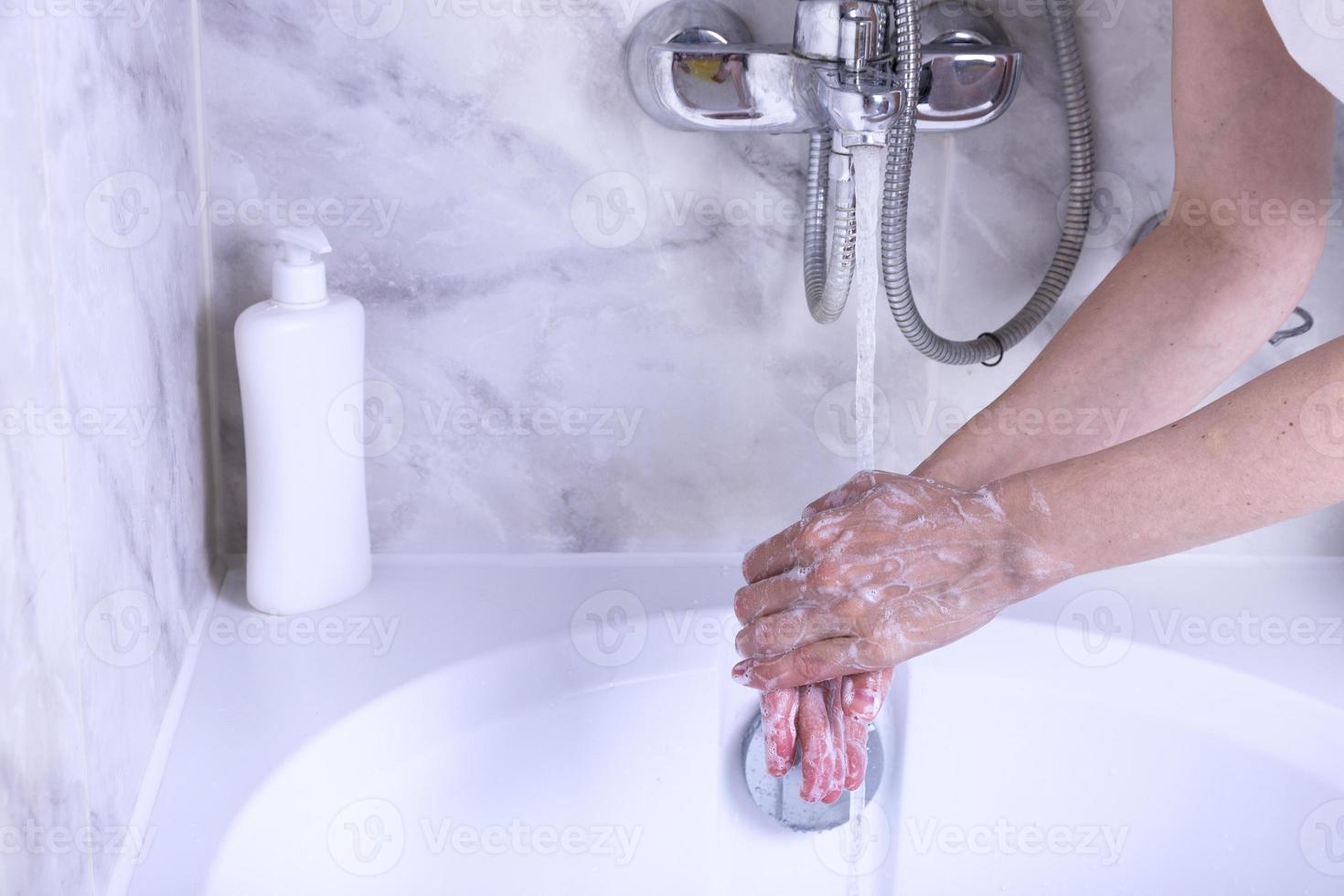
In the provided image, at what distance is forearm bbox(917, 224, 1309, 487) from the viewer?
0.83 m

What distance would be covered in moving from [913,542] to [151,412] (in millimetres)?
459

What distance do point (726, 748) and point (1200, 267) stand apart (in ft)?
1.56

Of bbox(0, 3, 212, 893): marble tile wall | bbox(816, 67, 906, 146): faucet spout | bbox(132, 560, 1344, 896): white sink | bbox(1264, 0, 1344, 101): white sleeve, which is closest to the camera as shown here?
bbox(0, 3, 212, 893): marble tile wall

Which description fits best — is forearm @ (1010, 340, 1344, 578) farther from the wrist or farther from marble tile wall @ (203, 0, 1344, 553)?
marble tile wall @ (203, 0, 1344, 553)

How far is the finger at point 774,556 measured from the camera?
773 millimetres

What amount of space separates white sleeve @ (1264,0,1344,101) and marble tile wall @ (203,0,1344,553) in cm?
25

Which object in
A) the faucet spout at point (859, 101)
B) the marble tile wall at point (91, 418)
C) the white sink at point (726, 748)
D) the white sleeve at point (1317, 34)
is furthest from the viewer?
the white sink at point (726, 748)

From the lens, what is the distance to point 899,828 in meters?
1.00

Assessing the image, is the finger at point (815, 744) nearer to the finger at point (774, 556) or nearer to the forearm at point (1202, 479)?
the finger at point (774, 556)

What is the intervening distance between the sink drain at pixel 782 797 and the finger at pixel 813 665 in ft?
0.62

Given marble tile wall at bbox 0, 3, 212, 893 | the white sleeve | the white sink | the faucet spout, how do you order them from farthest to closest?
the white sink < the faucet spout < the white sleeve < marble tile wall at bbox 0, 3, 212, 893

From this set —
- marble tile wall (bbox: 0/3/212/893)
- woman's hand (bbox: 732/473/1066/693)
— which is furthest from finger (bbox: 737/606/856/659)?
marble tile wall (bbox: 0/3/212/893)

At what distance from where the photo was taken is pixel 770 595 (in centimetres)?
78

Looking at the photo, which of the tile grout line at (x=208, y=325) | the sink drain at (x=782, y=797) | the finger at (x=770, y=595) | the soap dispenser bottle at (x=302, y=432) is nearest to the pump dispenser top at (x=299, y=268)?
the soap dispenser bottle at (x=302, y=432)
